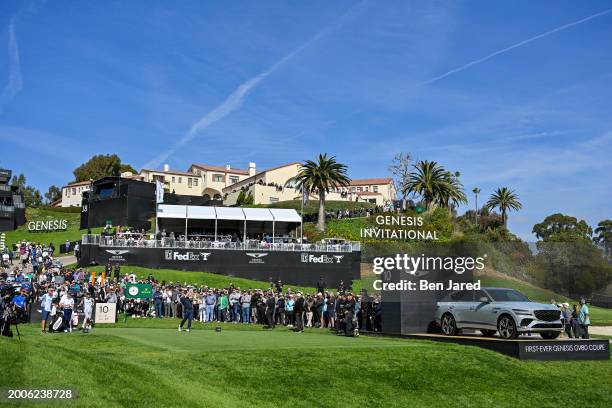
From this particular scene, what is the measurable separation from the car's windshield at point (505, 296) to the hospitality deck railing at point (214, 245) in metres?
36.1

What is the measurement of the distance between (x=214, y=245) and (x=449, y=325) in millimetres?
34324

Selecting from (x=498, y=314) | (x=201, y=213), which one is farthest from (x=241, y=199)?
(x=498, y=314)

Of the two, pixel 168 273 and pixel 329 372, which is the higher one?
pixel 168 273

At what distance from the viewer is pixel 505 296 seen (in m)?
19.6

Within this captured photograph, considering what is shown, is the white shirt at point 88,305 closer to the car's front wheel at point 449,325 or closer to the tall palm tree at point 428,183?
the car's front wheel at point 449,325

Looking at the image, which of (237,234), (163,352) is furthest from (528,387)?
(237,234)

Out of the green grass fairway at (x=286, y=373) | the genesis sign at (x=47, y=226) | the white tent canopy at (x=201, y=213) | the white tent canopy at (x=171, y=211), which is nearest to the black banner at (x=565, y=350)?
the green grass fairway at (x=286, y=373)

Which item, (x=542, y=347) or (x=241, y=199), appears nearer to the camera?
(x=542, y=347)

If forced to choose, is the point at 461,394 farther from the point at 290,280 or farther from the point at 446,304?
the point at 290,280

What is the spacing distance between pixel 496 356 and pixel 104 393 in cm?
1163

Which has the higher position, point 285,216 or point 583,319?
point 285,216

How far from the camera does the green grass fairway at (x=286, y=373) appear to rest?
459 inches

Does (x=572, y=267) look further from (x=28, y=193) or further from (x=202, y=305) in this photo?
(x=28, y=193)

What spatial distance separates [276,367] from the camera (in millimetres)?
15805
